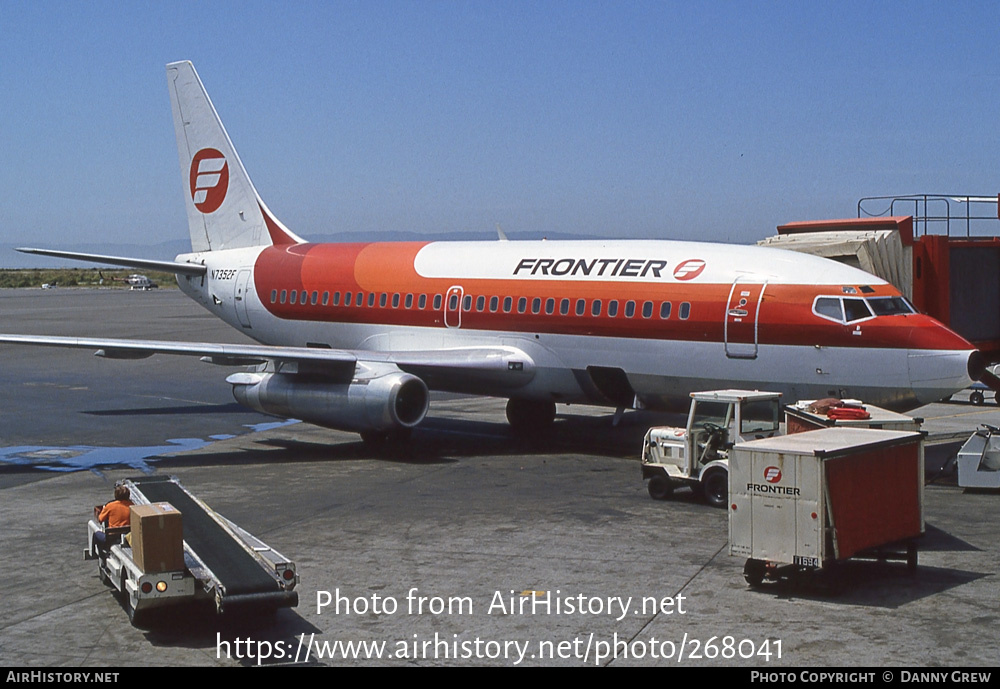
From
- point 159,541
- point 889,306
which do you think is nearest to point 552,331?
point 889,306

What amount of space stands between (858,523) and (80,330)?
56476 mm

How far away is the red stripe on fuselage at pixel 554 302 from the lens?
21938 mm

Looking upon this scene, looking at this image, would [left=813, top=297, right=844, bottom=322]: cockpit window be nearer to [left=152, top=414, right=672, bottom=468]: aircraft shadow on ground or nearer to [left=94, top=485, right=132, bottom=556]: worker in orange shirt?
[left=152, top=414, right=672, bottom=468]: aircraft shadow on ground

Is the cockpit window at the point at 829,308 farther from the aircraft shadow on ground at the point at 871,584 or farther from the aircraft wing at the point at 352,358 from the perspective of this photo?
the aircraft shadow on ground at the point at 871,584

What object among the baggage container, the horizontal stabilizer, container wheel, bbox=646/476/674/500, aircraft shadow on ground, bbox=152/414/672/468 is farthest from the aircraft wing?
the baggage container

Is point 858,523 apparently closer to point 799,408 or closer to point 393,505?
point 799,408

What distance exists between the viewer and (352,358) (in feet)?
84.8

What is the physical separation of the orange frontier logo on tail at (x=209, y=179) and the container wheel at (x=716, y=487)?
812 inches

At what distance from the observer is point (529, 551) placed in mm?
16797

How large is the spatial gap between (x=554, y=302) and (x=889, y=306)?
7306 mm

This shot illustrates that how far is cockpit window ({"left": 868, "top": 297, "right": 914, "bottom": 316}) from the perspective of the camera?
869 inches

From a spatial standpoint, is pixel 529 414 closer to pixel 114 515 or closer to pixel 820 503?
pixel 820 503

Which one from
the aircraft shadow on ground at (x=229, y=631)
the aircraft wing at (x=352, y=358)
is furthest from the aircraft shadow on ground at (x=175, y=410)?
the aircraft shadow on ground at (x=229, y=631)

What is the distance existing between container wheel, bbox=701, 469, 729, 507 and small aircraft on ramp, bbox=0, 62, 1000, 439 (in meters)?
3.63
